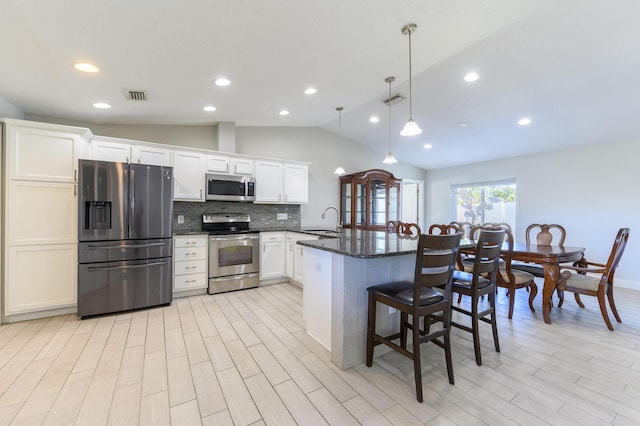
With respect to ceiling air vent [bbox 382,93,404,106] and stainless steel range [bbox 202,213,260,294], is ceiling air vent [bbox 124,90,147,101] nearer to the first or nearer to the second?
stainless steel range [bbox 202,213,260,294]

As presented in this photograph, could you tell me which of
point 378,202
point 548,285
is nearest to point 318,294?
point 548,285

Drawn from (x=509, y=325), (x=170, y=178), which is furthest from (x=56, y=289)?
(x=509, y=325)

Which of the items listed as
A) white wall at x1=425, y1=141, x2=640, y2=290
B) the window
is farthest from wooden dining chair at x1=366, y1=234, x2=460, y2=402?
the window

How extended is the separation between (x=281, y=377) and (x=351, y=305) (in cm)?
70

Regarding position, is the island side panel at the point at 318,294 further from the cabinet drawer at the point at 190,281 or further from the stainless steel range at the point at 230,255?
the cabinet drawer at the point at 190,281

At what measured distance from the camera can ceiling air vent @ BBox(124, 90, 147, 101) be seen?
2.97 metres

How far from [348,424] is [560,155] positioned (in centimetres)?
580

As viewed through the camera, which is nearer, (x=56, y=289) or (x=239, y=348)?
(x=239, y=348)

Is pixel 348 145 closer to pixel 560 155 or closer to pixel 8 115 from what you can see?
pixel 560 155

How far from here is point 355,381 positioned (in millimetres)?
1887

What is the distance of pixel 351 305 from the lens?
2.06 meters

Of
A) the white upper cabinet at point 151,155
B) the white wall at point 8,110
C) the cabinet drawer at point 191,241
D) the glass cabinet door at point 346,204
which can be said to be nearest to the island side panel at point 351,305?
the cabinet drawer at point 191,241

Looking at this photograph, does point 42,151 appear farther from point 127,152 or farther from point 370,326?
point 370,326

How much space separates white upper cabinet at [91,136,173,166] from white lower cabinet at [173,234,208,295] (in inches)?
44.7
